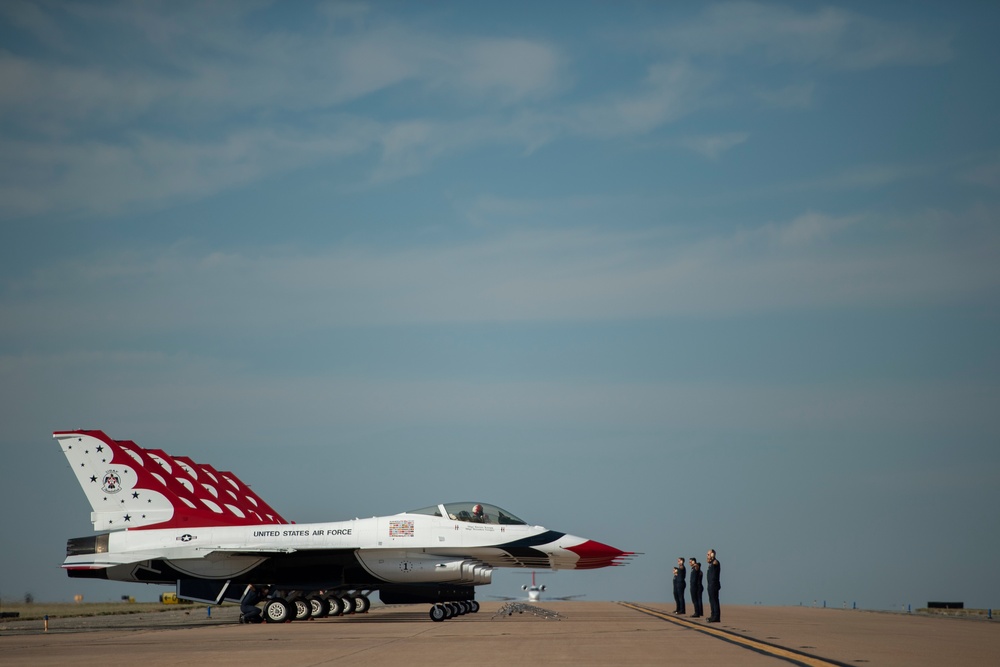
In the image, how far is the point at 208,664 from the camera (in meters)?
12.8

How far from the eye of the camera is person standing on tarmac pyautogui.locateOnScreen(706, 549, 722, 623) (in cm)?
2183

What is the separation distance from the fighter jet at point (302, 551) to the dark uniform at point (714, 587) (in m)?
3.71

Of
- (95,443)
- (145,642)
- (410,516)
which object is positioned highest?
(95,443)

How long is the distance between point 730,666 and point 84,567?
19.8 meters

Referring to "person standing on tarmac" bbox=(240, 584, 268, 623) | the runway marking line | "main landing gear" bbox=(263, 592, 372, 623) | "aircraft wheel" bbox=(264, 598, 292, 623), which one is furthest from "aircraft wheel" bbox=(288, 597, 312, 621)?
the runway marking line

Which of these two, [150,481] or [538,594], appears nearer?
[150,481]

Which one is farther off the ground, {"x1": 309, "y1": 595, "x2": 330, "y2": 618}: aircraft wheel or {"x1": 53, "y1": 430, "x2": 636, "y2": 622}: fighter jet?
{"x1": 53, "y1": 430, "x2": 636, "y2": 622}: fighter jet

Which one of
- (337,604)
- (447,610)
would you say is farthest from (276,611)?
(447,610)

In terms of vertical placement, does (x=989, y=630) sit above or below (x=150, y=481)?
below

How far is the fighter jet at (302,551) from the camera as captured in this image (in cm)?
2492

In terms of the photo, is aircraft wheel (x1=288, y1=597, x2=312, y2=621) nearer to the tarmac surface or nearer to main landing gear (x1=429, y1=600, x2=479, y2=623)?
the tarmac surface

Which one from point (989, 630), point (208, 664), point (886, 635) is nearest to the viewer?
point (208, 664)

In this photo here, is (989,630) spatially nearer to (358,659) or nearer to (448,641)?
(448,641)

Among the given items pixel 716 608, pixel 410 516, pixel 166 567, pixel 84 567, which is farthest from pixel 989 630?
pixel 84 567
